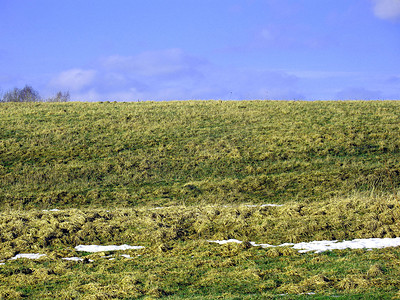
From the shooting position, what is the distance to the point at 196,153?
29.0 metres

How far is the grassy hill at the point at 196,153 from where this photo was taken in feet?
74.0

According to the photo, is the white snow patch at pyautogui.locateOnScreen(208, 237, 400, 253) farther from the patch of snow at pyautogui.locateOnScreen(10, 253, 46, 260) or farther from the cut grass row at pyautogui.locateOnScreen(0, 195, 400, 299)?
the patch of snow at pyautogui.locateOnScreen(10, 253, 46, 260)

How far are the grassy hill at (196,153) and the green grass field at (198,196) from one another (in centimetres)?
12

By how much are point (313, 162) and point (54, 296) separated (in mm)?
19897

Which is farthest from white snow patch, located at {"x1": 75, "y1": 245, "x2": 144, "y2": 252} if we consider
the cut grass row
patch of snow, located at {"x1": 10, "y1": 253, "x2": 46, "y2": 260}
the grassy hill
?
the grassy hill

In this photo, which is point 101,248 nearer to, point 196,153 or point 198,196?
point 198,196

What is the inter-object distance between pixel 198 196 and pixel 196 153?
7321 mm

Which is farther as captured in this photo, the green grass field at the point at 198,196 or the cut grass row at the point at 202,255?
the green grass field at the point at 198,196

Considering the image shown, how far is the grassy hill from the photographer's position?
2255 cm

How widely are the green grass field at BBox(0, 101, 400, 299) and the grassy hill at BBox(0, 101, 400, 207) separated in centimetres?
12

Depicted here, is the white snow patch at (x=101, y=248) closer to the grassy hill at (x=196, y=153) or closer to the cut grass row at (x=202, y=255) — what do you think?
the cut grass row at (x=202, y=255)

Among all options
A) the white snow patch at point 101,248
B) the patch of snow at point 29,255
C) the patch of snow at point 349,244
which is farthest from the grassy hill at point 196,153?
the patch of snow at point 349,244

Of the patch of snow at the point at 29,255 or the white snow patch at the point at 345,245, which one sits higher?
the patch of snow at the point at 29,255

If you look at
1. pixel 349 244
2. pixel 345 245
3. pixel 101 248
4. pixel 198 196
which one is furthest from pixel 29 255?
pixel 198 196
